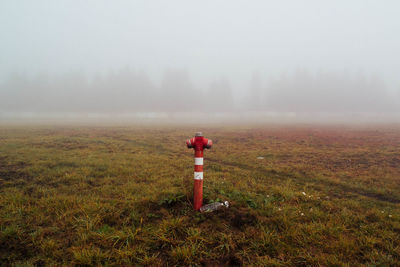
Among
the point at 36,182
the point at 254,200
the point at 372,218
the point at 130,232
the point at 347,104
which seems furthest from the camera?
the point at 347,104

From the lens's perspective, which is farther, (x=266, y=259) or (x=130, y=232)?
(x=130, y=232)

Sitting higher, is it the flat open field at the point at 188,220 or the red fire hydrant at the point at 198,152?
the red fire hydrant at the point at 198,152

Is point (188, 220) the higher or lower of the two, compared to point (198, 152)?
lower

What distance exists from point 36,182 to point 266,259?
25.4ft

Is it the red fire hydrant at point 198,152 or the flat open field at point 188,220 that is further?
the red fire hydrant at point 198,152

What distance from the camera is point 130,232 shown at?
3.65 metres

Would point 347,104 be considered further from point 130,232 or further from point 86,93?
point 86,93

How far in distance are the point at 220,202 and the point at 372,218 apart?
374 centimetres

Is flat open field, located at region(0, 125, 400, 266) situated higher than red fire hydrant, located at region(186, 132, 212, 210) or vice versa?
red fire hydrant, located at region(186, 132, 212, 210)

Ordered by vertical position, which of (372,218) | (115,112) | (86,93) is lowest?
(372,218)

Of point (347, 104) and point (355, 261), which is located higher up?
point (347, 104)

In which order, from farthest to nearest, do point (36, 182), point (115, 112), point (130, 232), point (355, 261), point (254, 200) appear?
1. point (115, 112)
2. point (36, 182)
3. point (254, 200)
4. point (130, 232)
5. point (355, 261)

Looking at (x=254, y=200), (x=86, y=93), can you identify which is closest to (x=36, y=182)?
(x=254, y=200)

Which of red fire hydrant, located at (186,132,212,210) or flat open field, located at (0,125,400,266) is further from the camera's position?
red fire hydrant, located at (186,132,212,210)
